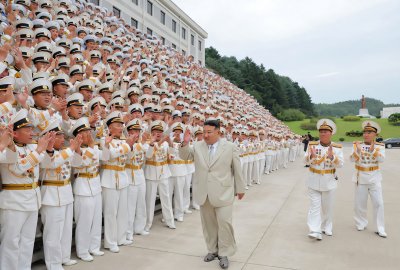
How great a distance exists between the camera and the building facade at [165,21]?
3120cm

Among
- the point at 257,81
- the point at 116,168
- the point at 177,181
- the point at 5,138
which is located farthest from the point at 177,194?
the point at 257,81

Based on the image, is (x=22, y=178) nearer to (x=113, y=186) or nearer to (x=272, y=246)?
(x=113, y=186)

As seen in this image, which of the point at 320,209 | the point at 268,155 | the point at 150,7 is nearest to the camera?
the point at 320,209

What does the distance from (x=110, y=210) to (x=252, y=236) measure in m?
2.75

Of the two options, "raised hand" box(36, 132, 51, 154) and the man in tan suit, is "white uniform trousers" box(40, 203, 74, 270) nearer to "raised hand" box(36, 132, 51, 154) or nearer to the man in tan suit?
"raised hand" box(36, 132, 51, 154)

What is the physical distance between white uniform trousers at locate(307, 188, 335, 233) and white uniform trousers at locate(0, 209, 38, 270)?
487 cm

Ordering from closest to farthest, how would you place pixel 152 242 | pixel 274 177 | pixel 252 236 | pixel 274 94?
1. pixel 152 242
2. pixel 252 236
3. pixel 274 177
4. pixel 274 94

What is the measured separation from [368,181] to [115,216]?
16.4 ft

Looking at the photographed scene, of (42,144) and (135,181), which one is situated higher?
(42,144)

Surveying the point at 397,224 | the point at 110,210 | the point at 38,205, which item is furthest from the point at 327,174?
the point at 38,205

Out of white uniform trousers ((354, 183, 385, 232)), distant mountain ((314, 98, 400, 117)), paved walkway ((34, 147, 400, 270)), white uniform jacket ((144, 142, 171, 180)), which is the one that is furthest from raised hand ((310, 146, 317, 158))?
distant mountain ((314, 98, 400, 117))

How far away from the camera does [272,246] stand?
6.10 meters

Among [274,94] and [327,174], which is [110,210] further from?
[274,94]

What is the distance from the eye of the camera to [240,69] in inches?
3115
